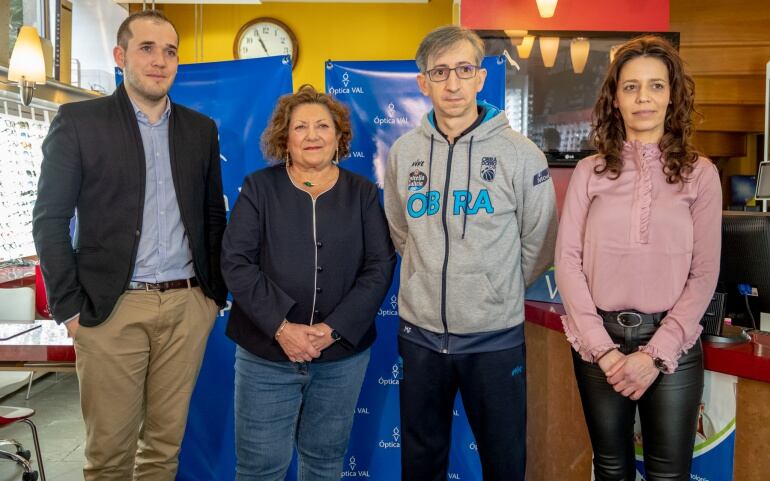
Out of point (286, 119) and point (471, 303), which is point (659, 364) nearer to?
point (471, 303)

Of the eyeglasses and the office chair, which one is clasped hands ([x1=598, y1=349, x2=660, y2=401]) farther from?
the office chair

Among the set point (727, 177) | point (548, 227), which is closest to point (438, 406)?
point (548, 227)

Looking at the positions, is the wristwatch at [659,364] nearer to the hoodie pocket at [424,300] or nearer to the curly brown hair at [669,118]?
the curly brown hair at [669,118]

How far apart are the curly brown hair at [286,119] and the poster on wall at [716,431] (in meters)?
1.39

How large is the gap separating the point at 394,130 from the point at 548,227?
1054 millimetres

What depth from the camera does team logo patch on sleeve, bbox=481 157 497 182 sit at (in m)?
1.89

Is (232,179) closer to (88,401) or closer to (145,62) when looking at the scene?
(145,62)

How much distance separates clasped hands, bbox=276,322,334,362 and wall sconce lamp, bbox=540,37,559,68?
9.64 ft

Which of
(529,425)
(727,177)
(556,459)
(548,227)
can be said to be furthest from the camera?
(727,177)

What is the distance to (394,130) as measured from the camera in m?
2.77

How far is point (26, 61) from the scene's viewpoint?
350 centimetres

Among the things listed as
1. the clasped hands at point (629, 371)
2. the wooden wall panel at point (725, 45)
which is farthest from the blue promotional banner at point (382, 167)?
the wooden wall panel at point (725, 45)

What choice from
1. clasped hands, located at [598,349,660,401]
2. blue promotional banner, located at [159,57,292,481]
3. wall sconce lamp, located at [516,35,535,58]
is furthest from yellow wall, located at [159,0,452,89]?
clasped hands, located at [598,349,660,401]

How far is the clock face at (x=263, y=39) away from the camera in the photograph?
726 centimetres
